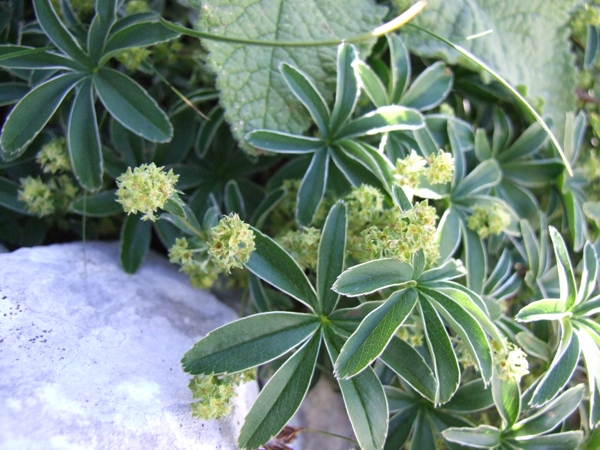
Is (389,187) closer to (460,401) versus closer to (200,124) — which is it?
(460,401)

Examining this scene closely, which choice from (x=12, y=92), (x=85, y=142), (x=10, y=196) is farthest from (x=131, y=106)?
(x=10, y=196)

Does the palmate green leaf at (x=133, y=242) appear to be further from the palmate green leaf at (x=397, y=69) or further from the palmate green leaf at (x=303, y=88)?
the palmate green leaf at (x=397, y=69)

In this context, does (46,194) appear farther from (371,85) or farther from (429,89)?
(429,89)

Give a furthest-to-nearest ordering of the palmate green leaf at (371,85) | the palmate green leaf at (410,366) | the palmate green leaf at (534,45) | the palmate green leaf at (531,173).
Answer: the palmate green leaf at (534,45) → the palmate green leaf at (531,173) → the palmate green leaf at (371,85) → the palmate green leaf at (410,366)

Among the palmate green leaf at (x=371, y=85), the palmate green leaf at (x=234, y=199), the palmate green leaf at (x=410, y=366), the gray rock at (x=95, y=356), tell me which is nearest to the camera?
the gray rock at (x=95, y=356)

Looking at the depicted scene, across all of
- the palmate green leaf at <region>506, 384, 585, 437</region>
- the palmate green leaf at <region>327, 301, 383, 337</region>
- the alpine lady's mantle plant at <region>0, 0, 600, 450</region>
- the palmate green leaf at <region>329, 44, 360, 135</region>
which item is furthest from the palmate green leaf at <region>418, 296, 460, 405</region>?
the palmate green leaf at <region>329, 44, 360, 135</region>

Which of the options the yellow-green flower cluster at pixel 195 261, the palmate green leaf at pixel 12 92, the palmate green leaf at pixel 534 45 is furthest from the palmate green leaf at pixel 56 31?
the palmate green leaf at pixel 534 45

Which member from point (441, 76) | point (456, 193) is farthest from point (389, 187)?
point (441, 76)
